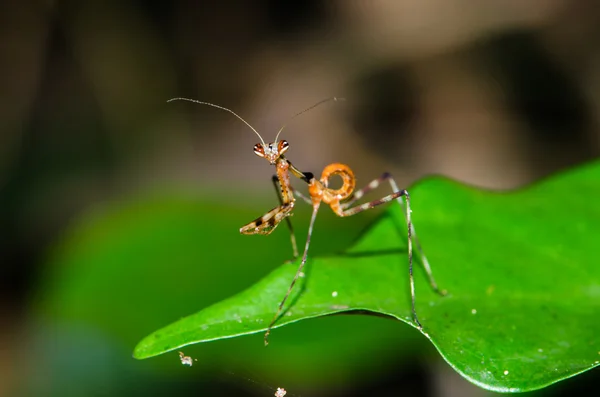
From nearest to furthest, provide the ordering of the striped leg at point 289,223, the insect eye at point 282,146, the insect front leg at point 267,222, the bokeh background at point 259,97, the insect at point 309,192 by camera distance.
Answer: the insect at point 309,192, the insect front leg at point 267,222, the insect eye at point 282,146, the striped leg at point 289,223, the bokeh background at point 259,97

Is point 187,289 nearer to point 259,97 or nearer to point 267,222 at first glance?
point 267,222

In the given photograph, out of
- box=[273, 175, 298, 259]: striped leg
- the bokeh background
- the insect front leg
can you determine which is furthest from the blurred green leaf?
the bokeh background

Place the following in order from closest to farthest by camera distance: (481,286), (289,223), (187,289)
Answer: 1. (481,286)
2. (289,223)
3. (187,289)

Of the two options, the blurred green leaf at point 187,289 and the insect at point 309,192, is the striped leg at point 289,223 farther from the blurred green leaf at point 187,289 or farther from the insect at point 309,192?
the blurred green leaf at point 187,289

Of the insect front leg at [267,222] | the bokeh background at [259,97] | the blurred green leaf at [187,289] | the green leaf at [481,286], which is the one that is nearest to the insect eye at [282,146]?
the insect front leg at [267,222]

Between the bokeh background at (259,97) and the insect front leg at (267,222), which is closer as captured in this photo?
the insect front leg at (267,222)

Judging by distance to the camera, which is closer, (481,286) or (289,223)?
(481,286)

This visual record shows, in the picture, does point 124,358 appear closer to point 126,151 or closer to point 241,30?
point 126,151

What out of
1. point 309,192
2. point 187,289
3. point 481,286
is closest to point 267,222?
point 309,192

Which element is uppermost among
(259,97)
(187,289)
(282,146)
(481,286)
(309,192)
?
(259,97)
